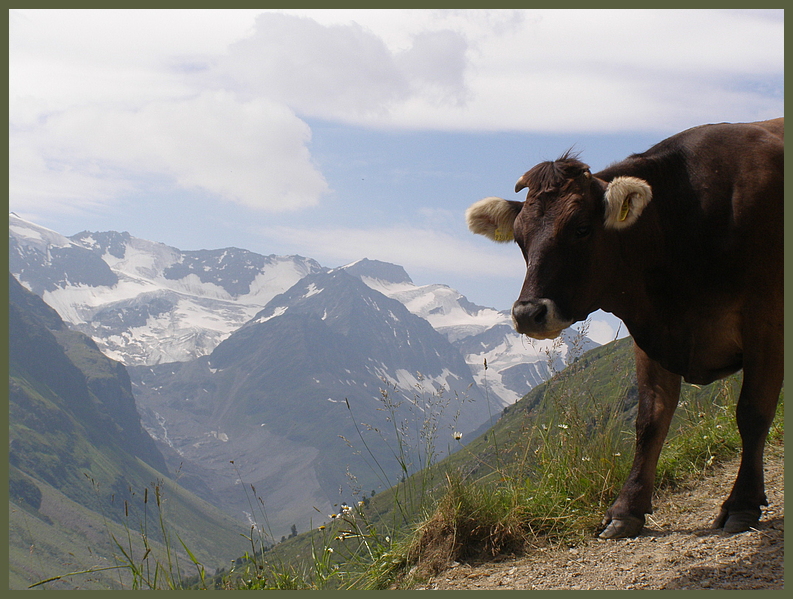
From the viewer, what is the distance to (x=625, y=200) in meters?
A: 6.73

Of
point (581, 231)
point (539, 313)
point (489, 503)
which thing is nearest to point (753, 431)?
point (539, 313)

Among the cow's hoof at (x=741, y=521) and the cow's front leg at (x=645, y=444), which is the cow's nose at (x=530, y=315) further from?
the cow's hoof at (x=741, y=521)

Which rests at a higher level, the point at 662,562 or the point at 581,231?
the point at 581,231

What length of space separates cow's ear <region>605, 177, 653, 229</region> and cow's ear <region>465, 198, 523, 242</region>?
113cm

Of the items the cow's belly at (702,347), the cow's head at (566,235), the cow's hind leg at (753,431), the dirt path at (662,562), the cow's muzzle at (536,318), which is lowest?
the dirt path at (662,562)

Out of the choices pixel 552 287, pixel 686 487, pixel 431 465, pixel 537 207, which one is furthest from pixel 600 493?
pixel 537 207

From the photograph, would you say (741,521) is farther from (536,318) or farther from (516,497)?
(536,318)

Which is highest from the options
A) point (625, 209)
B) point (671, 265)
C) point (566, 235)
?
point (625, 209)

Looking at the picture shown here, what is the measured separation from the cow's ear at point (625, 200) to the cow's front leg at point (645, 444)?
1.85 m

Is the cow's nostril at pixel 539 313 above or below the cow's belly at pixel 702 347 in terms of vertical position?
above

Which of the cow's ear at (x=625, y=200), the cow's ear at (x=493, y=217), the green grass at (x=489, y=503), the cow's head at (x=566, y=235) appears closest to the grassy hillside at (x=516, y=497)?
the green grass at (x=489, y=503)

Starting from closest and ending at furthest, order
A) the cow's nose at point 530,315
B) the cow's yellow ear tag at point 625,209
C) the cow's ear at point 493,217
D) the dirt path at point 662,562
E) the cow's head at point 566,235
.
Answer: the dirt path at point 662,562, the cow's nose at point 530,315, the cow's head at point 566,235, the cow's yellow ear tag at point 625,209, the cow's ear at point 493,217

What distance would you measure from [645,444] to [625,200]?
2682mm

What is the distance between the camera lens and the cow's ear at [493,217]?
297 inches
